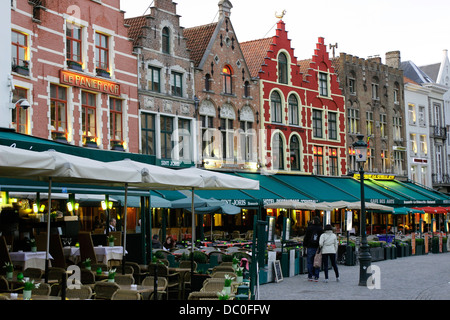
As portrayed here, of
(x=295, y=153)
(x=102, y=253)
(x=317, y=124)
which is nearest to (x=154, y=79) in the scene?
(x=295, y=153)

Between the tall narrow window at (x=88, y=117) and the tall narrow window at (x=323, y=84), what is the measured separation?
1867 centimetres

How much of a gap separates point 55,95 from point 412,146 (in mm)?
32653

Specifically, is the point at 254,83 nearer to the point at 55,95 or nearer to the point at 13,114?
the point at 55,95

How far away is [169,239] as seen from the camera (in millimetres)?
25688

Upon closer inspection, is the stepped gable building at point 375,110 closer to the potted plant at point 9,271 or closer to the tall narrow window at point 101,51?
the tall narrow window at point 101,51

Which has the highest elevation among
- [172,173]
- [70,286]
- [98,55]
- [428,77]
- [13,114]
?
[428,77]

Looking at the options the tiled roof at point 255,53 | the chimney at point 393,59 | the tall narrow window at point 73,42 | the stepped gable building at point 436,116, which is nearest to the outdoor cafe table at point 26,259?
the tall narrow window at point 73,42

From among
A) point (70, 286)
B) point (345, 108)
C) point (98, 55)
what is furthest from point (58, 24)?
point (345, 108)

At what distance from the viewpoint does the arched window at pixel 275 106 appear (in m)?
A: 39.0

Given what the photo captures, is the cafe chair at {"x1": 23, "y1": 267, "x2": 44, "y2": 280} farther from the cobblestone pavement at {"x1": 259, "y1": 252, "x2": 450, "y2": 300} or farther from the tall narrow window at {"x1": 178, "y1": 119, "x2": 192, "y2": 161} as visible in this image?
the tall narrow window at {"x1": 178, "y1": 119, "x2": 192, "y2": 161}

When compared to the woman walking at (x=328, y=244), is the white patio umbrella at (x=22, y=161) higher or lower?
higher

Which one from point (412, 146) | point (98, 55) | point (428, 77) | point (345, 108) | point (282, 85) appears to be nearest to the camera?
point (98, 55)

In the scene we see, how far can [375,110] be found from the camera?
4869 centimetres

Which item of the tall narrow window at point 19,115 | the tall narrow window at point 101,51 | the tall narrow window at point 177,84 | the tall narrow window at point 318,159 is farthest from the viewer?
the tall narrow window at point 318,159
